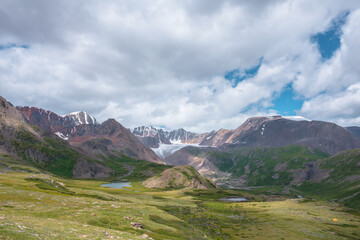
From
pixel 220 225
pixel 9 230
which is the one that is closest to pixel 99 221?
pixel 9 230

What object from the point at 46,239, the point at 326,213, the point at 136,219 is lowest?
the point at 326,213

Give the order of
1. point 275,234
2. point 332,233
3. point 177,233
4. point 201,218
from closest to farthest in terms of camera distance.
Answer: point 177,233, point 275,234, point 332,233, point 201,218

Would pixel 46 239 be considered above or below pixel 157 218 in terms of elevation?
above

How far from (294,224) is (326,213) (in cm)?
4788

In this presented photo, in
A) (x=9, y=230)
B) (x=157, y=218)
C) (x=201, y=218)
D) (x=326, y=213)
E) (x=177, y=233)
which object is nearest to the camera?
(x=9, y=230)

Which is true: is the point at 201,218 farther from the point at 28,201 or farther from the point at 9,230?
the point at 9,230

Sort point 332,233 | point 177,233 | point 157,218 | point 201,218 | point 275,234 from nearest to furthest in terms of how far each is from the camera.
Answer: point 177,233
point 157,218
point 275,234
point 332,233
point 201,218

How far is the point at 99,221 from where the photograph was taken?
4766 centimetres

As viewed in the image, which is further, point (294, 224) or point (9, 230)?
point (294, 224)

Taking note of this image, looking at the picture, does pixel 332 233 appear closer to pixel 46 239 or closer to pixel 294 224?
pixel 294 224

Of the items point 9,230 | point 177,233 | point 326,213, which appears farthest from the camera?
point 326,213

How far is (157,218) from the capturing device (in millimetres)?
63531

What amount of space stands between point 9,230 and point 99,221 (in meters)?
26.2

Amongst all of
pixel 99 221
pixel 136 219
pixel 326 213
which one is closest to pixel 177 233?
pixel 136 219
